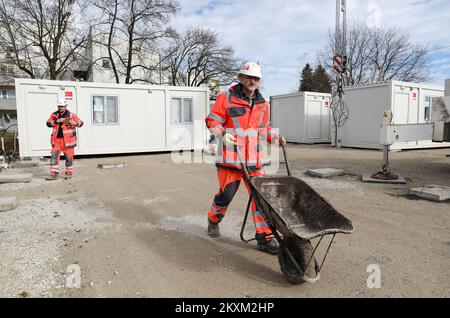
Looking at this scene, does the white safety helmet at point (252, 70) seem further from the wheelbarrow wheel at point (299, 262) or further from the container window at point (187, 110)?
the container window at point (187, 110)

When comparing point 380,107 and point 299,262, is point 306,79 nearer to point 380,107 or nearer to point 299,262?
point 380,107

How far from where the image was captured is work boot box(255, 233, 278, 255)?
3332 millimetres

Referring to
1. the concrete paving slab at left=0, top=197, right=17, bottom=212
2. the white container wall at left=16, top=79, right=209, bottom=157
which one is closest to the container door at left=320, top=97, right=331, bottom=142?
the white container wall at left=16, top=79, right=209, bottom=157

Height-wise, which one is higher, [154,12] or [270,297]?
[154,12]

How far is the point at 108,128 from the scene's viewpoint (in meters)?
12.0

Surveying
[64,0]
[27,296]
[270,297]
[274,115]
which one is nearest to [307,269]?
[270,297]

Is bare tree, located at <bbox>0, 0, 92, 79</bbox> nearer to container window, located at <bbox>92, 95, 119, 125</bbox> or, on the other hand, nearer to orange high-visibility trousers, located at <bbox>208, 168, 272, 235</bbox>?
container window, located at <bbox>92, 95, 119, 125</bbox>

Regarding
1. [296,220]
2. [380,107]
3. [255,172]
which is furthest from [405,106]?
[296,220]

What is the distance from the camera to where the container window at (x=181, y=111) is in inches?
520

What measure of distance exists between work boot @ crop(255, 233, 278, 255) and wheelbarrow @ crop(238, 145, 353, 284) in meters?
0.39

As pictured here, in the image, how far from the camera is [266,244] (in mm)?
3385
